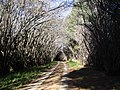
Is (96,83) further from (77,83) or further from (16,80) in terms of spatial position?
(16,80)

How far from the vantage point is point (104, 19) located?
71.7 feet

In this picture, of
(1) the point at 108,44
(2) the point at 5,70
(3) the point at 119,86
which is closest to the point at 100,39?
(1) the point at 108,44

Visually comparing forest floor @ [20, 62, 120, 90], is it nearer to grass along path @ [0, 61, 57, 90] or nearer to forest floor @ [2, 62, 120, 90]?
forest floor @ [2, 62, 120, 90]

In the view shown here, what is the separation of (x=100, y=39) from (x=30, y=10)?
31.5 ft

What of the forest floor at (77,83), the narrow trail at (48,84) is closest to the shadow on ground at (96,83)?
the forest floor at (77,83)

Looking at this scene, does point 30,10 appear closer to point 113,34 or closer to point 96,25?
point 96,25

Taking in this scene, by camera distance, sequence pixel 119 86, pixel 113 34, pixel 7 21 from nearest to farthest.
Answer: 1. pixel 119 86
2. pixel 113 34
3. pixel 7 21

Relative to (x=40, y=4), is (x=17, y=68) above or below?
below

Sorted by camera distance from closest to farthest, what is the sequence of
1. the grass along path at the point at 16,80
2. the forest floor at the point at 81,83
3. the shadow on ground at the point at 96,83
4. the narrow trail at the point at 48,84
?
1. the shadow on ground at the point at 96,83
2. the forest floor at the point at 81,83
3. the narrow trail at the point at 48,84
4. the grass along path at the point at 16,80

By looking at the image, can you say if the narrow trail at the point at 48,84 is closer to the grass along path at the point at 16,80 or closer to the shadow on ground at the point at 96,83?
the shadow on ground at the point at 96,83

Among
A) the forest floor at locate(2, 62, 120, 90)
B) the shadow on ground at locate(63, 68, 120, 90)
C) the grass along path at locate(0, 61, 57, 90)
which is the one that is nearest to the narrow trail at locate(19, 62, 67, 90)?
the forest floor at locate(2, 62, 120, 90)

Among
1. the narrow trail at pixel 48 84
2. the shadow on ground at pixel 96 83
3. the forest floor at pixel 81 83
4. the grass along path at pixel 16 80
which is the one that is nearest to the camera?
the shadow on ground at pixel 96 83

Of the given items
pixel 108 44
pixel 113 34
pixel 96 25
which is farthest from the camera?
pixel 96 25

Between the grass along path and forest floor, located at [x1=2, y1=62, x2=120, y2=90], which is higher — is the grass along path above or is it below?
above
